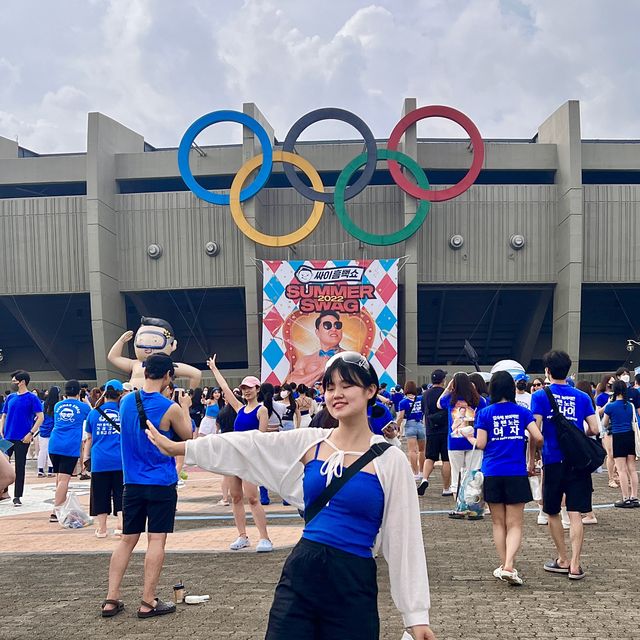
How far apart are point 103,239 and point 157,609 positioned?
28773 millimetres

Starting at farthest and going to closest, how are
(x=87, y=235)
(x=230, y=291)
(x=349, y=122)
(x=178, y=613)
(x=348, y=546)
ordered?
1. (x=230, y=291)
2. (x=87, y=235)
3. (x=349, y=122)
4. (x=178, y=613)
5. (x=348, y=546)

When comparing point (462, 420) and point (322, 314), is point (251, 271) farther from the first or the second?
point (462, 420)

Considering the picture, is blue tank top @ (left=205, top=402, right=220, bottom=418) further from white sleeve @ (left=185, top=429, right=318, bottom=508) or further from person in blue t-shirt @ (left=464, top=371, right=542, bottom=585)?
white sleeve @ (left=185, top=429, right=318, bottom=508)

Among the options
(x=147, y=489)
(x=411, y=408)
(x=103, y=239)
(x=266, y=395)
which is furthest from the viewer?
(x=103, y=239)

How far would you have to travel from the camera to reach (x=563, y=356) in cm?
736

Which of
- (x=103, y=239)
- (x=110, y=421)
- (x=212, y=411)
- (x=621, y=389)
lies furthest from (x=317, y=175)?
(x=110, y=421)

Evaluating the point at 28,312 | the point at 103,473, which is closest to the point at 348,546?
the point at 103,473

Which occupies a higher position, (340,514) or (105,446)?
(340,514)

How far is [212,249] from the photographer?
33.8 metres

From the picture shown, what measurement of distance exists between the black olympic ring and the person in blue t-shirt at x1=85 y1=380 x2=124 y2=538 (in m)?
22.2

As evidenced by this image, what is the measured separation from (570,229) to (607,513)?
908 inches

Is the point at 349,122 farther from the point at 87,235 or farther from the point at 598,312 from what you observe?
the point at 598,312

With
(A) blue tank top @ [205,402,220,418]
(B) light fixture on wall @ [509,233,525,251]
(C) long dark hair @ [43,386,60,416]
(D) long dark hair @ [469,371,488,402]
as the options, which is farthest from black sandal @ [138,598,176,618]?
(B) light fixture on wall @ [509,233,525,251]

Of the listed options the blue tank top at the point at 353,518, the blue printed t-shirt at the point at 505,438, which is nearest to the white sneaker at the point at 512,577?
the blue printed t-shirt at the point at 505,438
